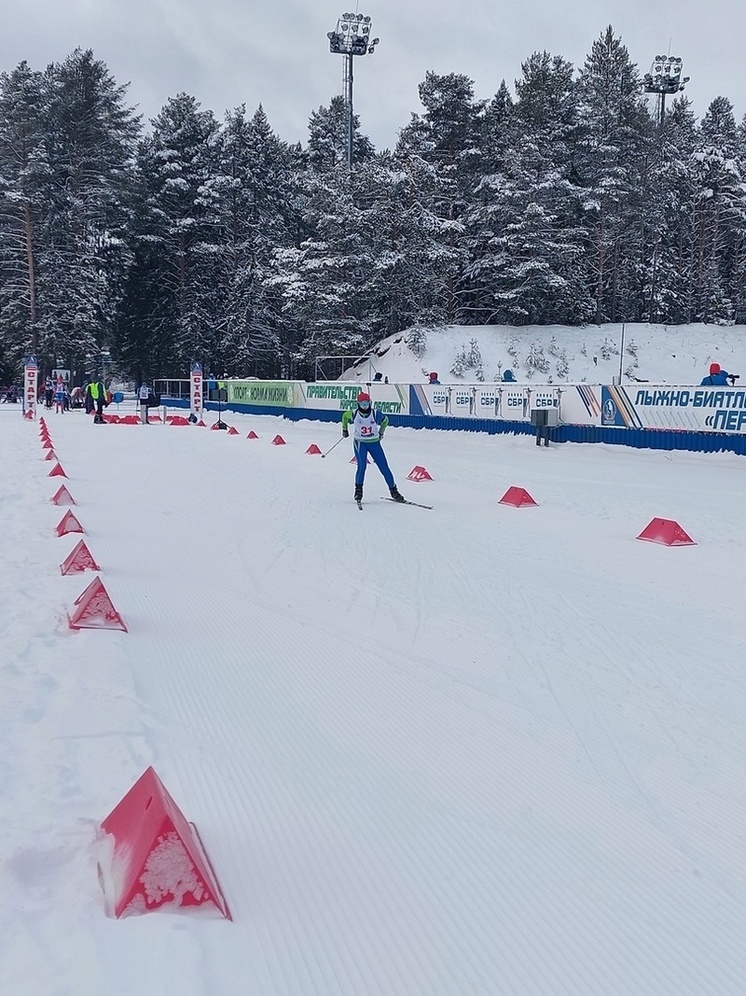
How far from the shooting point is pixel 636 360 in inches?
1554

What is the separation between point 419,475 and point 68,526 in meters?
7.20

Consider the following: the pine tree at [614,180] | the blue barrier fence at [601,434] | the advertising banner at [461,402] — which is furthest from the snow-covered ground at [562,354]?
the advertising banner at [461,402]

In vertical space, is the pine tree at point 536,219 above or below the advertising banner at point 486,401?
above

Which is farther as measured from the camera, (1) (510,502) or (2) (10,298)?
(2) (10,298)

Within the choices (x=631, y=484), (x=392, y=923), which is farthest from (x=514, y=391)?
(x=392, y=923)

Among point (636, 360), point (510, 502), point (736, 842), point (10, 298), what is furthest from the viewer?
point (10, 298)

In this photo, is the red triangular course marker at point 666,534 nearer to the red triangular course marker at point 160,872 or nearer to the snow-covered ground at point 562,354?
the red triangular course marker at point 160,872

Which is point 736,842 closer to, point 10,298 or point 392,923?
point 392,923

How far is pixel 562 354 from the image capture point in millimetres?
38875

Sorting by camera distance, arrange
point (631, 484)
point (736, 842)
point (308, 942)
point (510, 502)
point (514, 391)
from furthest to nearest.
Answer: point (514, 391) < point (631, 484) < point (510, 502) < point (736, 842) < point (308, 942)

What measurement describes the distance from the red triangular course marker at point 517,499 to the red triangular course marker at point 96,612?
7201 millimetres

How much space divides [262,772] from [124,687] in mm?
1341

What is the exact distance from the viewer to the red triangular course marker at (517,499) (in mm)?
11812

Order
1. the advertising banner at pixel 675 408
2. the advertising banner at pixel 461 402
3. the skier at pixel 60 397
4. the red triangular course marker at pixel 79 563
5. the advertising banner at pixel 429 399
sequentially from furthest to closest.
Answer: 1. the skier at pixel 60 397
2. the advertising banner at pixel 429 399
3. the advertising banner at pixel 461 402
4. the advertising banner at pixel 675 408
5. the red triangular course marker at pixel 79 563
